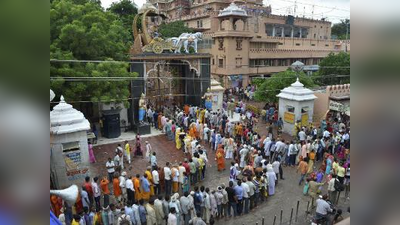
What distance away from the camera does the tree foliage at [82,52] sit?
51.2 ft

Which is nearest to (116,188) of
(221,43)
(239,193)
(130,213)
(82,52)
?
(130,213)

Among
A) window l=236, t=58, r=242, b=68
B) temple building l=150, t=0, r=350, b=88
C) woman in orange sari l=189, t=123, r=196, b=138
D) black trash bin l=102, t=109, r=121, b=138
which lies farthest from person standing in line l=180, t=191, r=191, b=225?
window l=236, t=58, r=242, b=68

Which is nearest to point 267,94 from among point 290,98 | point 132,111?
point 290,98

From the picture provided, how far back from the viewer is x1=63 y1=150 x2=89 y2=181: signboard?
1177 cm

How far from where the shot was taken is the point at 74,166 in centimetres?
1194

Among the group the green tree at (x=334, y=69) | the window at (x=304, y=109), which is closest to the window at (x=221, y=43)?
the green tree at (x=334, y=69)

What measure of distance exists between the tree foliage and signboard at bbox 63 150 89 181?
4.13m

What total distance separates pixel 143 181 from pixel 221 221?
268 cm

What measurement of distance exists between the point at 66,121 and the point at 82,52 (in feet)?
20.0

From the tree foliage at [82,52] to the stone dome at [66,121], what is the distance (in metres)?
2.70

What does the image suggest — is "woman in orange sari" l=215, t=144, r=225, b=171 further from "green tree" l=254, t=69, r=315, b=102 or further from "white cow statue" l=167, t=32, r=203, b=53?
"white cow statue" l=167, t=32, r=203, b=53

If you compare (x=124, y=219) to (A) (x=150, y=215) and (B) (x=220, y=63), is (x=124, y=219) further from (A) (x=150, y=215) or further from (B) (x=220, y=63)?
(B) (x=220, y=63)

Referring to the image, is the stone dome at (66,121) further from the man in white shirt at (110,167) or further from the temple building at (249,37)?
the temple building at (249,37)
